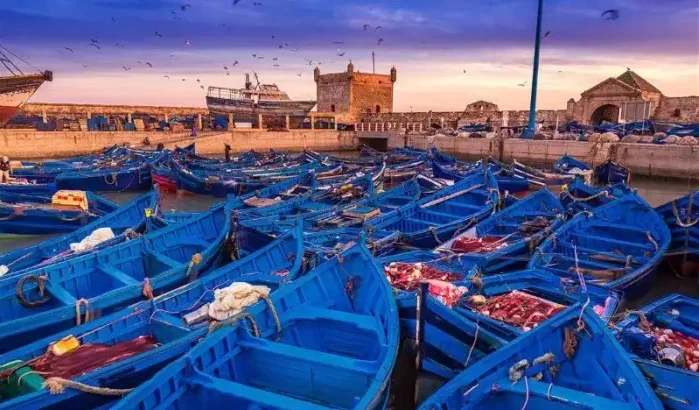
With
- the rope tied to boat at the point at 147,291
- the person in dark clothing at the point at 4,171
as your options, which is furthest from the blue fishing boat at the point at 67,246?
the person in dark clothing at the point at 4,171

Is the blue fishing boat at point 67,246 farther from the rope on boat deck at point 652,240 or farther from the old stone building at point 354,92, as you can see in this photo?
the old stone building at point 354,92

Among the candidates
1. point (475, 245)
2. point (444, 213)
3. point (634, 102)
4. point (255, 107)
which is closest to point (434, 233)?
point (475, 245)

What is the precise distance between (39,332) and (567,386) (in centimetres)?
609

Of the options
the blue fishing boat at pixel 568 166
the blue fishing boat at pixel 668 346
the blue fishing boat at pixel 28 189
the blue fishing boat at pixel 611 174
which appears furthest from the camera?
the blue fishing boat at pixel 568 166

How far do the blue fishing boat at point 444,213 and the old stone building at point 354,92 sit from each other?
133 ft

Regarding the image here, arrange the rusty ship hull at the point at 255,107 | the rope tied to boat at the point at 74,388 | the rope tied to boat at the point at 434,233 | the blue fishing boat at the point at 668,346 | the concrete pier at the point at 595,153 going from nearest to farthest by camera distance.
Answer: the rope tied to boat at the point at 74,388 → the blue fishing boat at the point at 668,346 → the rope tied to boat at the point at 434,233 → the concrete pier at the point at 595,153 → the rusty ship hull at the point at 255,107

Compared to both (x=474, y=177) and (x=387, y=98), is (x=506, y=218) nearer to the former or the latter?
(x=474, y=177)

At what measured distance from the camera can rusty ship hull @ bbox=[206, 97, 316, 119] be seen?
50.0 meters

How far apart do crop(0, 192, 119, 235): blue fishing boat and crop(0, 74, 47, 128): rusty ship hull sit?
23957 mm

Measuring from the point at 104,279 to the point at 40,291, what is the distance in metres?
1.14

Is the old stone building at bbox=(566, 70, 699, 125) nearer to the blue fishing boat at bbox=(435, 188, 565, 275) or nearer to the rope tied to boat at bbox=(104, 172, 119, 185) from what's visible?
the blue fishing boat at bbox=(435, 188, 565, 275)

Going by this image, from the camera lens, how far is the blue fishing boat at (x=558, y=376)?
4617 mm

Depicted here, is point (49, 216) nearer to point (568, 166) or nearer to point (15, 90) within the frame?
point (568, 166)

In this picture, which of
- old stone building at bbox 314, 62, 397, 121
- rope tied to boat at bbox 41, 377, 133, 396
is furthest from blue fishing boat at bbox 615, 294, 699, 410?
old stone building at bbox 314, 62, 397, 121
